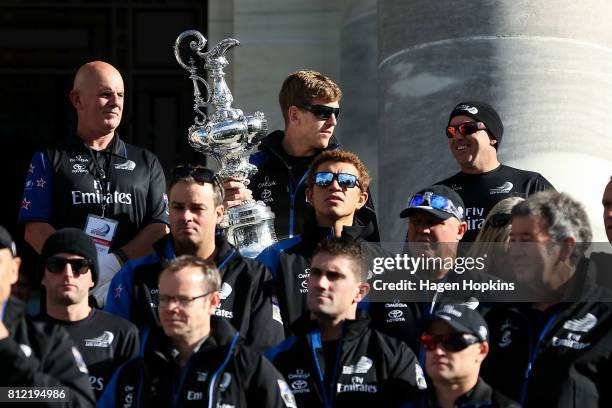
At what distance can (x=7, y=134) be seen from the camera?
547 inches

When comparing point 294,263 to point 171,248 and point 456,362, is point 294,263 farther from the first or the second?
point 456,362

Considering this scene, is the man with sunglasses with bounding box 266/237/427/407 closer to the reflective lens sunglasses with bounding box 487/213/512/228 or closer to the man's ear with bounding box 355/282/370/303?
the man's ear with bounding box 355/282/370/303

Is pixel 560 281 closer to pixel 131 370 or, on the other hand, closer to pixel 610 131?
pixel 131 370

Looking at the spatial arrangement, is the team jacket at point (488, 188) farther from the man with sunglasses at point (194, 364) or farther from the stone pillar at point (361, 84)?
the stone pillar at point (361, 84)

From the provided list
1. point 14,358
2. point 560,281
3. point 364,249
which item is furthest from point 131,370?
point 560,281

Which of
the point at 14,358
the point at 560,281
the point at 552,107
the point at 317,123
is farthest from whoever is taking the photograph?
the point at 552,107

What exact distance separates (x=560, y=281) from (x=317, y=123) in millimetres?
2196

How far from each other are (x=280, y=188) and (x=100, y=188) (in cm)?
103

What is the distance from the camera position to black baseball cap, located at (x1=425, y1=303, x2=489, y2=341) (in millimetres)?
7805

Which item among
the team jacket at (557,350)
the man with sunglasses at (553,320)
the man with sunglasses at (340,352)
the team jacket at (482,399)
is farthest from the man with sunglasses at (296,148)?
the team jacket at (482,399)

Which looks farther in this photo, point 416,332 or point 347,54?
point 347,54

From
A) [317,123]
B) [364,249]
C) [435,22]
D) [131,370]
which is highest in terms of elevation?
[435,22]

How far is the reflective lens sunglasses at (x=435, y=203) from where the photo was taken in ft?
29.0

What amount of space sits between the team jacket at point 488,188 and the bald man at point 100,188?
5.27 feet
